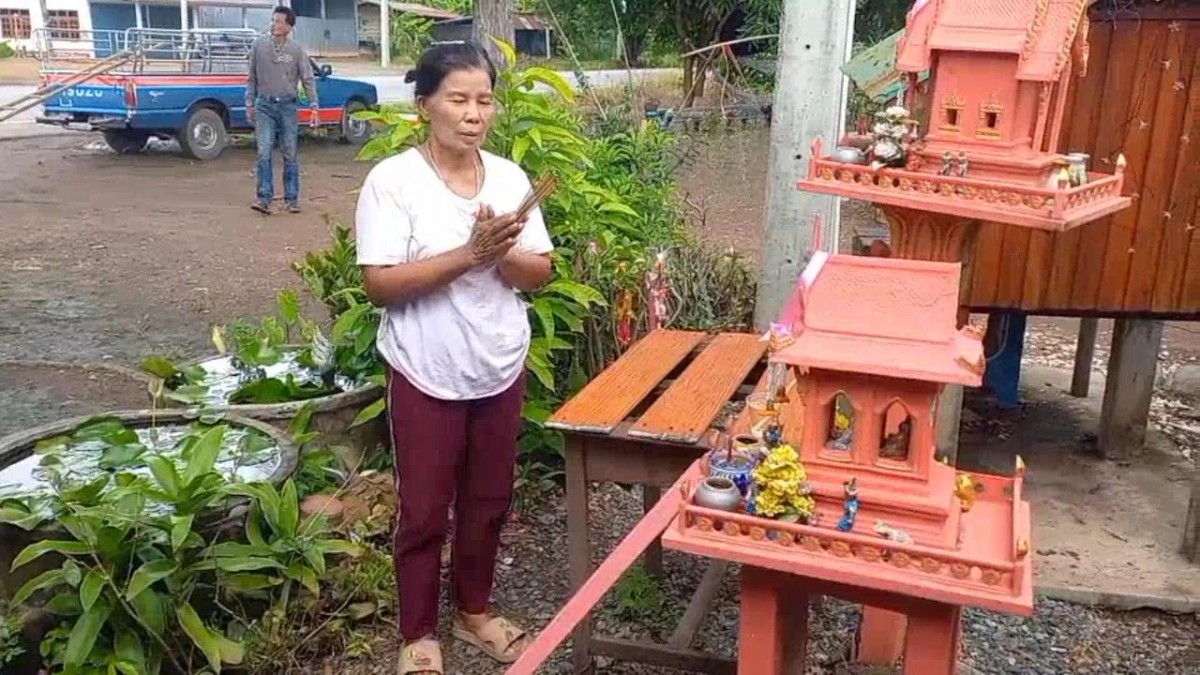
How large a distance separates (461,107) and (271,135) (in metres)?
7.77

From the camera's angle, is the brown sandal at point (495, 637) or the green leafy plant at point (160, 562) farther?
the brown sandal at point (495, 637)

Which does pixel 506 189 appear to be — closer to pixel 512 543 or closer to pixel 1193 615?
pixel 512 543

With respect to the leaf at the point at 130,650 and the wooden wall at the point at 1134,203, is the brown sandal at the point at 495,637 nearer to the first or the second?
the leaf at the point at 130,650

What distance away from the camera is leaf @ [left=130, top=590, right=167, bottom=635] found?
2.96 meters

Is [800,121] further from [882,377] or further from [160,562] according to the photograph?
[160,562]

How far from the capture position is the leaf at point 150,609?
2.96 metres

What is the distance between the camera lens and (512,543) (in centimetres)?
408

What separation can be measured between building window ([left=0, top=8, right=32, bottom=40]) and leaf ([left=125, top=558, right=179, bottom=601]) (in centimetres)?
3441

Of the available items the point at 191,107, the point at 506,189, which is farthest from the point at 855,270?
the point at 191,107

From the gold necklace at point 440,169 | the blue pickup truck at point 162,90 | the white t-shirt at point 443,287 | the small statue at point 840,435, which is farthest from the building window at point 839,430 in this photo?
the blue pickup truck at point 162,90

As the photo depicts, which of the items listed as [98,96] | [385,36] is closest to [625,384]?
[98,96]

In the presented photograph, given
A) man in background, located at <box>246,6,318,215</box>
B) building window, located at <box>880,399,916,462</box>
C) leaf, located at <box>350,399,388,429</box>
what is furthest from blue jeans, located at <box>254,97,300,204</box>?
building window, located at <box>880,399,916,462</box>

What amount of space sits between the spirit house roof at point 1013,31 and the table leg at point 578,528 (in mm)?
1365

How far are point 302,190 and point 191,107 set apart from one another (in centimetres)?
243
